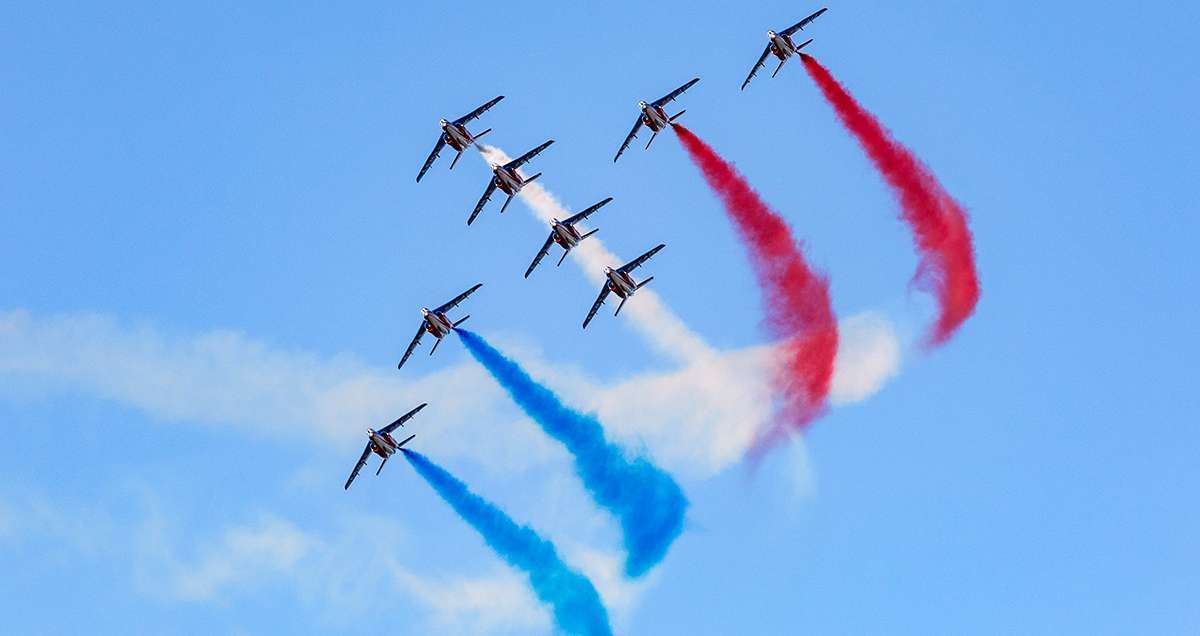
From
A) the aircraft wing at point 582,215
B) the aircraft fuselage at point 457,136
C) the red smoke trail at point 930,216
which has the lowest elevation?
the red smoke trail at point 930,216

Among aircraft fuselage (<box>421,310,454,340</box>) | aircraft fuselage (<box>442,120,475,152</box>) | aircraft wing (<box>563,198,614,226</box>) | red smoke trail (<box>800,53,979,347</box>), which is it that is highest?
aircraft fuselage (<box>442,120,475,152</box>)

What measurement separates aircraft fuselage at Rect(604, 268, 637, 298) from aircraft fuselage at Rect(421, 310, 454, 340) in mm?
9195

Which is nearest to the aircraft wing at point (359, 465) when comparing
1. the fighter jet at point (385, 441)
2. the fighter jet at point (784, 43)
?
the fighter jet at point (385, 441)

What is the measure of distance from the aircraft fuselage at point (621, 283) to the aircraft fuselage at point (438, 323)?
919 cm

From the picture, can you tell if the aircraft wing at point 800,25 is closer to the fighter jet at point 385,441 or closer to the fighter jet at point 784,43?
the fighter jet at point 784,43

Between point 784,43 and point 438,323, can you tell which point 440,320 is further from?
point 784,43

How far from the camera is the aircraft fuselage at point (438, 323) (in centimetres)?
7119

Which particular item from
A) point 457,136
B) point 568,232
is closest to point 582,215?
point 568,232

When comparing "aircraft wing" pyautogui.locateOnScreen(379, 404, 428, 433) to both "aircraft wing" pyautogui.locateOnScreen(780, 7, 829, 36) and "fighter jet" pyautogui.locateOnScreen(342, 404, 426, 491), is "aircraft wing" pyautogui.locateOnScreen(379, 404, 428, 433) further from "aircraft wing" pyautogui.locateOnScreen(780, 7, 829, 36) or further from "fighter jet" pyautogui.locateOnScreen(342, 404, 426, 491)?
"aircraft wing" pyautogui.locateOnScreen(780, 7, 829, 36)

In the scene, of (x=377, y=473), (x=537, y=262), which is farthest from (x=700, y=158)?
(x=377, y=473)

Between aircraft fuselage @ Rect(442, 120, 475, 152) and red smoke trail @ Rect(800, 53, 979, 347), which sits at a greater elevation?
aircraft fuselage @ Rect(442, 120, 475, 152)

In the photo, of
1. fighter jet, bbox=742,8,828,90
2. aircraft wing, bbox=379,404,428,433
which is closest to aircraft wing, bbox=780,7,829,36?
fighter jet, bbox=742,8,828,90

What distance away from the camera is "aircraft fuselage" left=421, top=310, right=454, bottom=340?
71.2 m

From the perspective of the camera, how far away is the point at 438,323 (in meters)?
71.2
